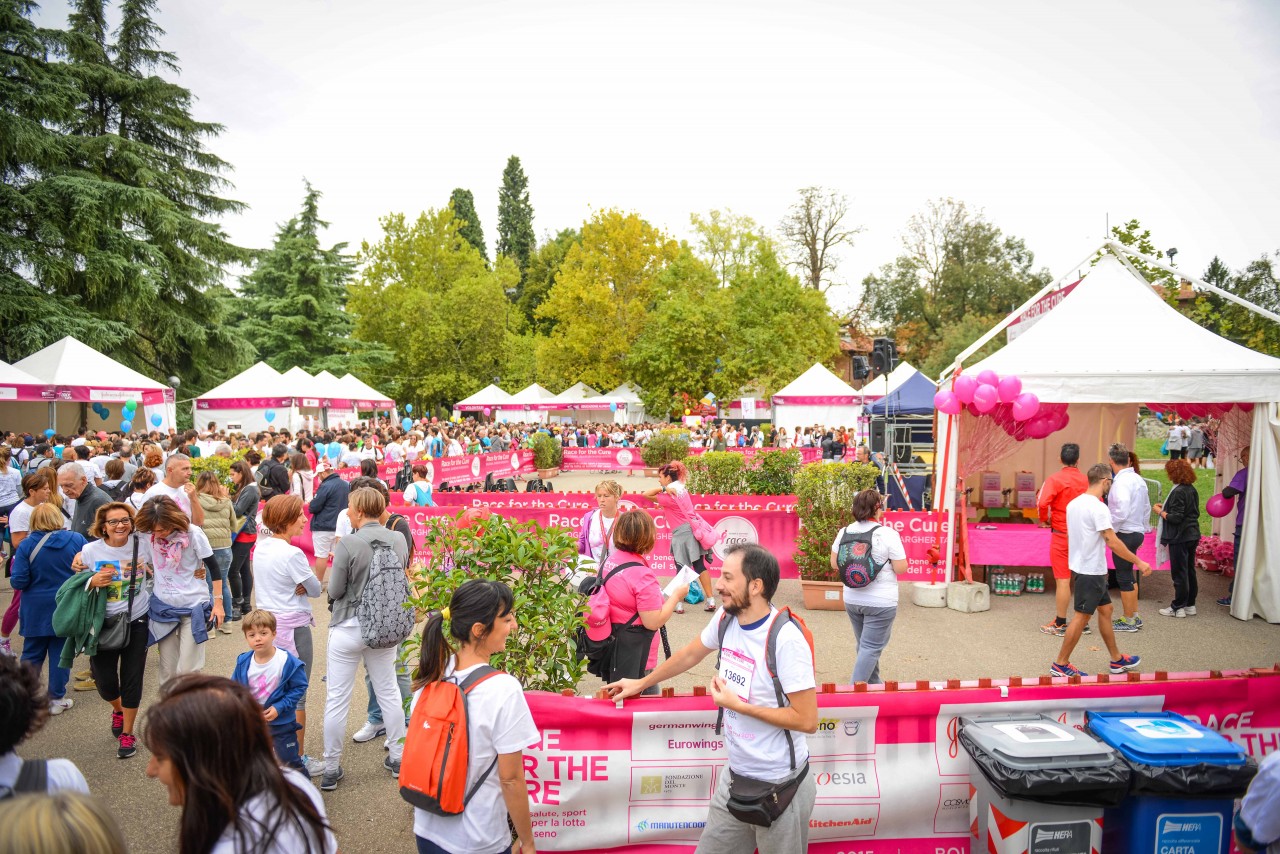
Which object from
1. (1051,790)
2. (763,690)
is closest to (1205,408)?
(1051,790)

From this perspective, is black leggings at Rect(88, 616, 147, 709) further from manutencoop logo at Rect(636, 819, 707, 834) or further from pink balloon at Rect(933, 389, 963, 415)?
pink balloon at Rect(933, 389, 963, 415)

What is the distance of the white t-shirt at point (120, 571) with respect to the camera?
490cm

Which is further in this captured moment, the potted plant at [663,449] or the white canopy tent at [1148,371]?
the potted plant at [663,449]

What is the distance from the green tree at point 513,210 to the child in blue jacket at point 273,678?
218 feet

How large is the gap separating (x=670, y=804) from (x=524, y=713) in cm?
160

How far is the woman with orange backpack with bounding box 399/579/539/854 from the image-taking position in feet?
8.13

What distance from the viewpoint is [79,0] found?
88.6ft

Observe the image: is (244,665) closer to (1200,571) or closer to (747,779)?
(747,779)

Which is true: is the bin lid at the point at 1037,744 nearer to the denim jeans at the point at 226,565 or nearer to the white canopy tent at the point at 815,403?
the denim jeans at the point at 226,565

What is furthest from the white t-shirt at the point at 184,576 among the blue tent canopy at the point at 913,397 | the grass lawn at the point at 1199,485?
the blue tent canopy at the point at 913,397

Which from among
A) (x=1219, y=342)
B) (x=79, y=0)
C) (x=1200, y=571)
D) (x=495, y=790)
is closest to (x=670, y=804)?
(x=495, y=790)

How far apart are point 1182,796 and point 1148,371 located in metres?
7.02

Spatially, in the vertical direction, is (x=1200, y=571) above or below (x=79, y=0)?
below

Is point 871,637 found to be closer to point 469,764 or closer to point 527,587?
point 527,587
